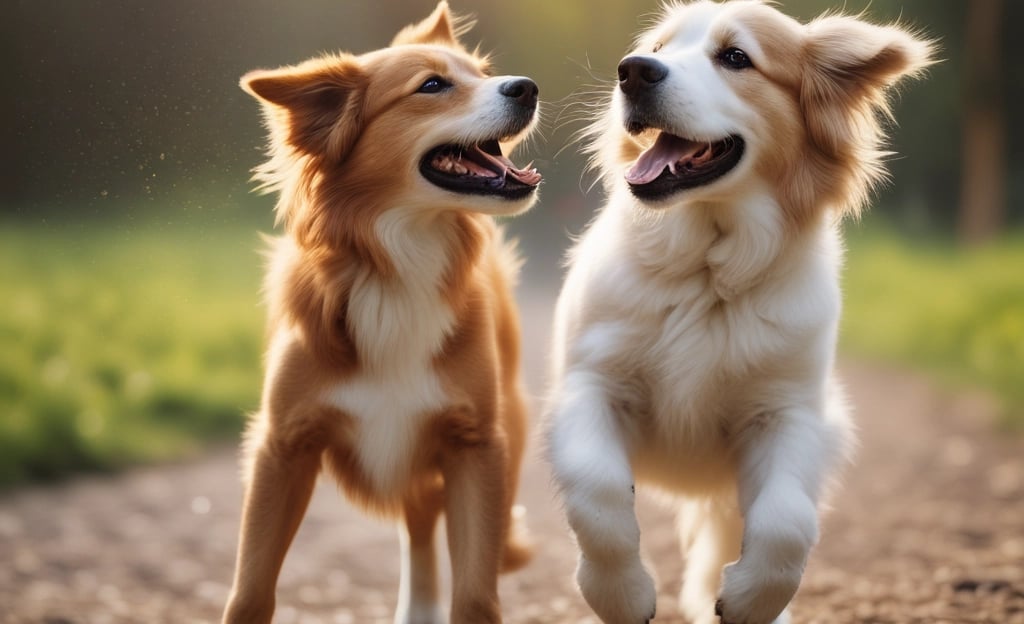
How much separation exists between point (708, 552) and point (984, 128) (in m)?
8.79

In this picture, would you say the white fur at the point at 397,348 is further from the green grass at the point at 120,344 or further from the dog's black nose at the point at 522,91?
the green grass at the point at 120,344

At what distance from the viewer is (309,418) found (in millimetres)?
2816

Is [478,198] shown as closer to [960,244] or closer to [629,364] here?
[629,364]

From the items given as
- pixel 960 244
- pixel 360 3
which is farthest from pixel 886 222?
pixel 360 3

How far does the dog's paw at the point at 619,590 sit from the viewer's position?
8.68 feet

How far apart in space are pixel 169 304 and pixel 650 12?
210 inches

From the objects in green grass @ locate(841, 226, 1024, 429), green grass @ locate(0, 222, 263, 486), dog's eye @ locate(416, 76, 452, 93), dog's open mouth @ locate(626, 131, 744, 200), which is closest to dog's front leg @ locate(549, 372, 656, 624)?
dog's open mouth @ locate(626, 131, 744, 200)

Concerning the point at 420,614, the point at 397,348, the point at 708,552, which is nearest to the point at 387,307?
the point at 397,348

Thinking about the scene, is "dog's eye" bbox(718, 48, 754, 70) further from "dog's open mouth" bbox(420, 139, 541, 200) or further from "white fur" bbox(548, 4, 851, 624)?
"dog's open mouth" bbox(420, 139, 541, 200)

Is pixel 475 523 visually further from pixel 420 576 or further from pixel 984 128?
pixel 984 128

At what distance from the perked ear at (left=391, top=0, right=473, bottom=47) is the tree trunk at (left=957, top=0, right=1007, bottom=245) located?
28.1 ft

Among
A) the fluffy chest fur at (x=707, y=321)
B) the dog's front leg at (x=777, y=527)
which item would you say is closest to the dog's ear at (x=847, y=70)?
the fluffy chest fur at (x=707, y=321)

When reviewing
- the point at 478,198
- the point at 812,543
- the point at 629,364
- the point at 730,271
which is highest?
the point at 478,198

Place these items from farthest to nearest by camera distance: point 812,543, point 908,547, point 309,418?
point 908,547, point 309,418, point 812,543
